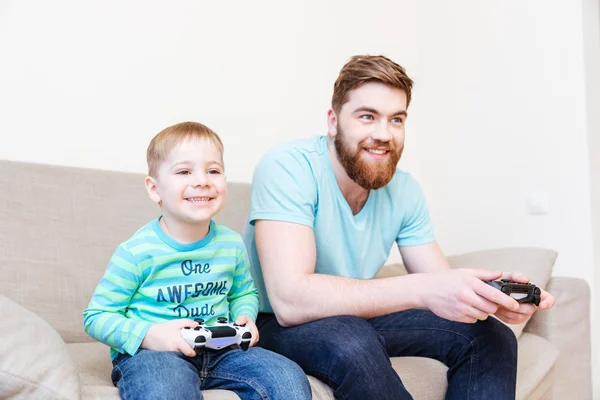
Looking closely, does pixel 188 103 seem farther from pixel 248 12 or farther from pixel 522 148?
pixel 522 148

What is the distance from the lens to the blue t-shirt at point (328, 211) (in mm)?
1527

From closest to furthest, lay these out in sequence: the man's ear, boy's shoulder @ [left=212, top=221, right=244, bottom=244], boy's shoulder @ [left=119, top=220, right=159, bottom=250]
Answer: boy's shoulder @ [left=119, top=220, right=159, bottom=250] → boy's shoulder @ [left=212, top=221, right=244, bottom=244] → the man's ear

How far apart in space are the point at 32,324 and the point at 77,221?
2.08ft

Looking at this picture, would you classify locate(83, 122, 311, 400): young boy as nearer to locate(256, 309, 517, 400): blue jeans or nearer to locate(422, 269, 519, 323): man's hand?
locate(256, 309, 517, 400): blue jeans

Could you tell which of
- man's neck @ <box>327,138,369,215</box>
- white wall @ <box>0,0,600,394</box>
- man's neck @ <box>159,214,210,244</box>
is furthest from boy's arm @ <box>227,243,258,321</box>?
white wall @ <box>0,0,600,394</box>

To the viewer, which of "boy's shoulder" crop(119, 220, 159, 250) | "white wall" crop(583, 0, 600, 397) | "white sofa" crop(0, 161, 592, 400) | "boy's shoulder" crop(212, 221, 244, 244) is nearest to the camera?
"boy's shoulder" crop(119, 220, 159, 250)

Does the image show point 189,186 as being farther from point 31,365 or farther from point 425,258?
point 425,258

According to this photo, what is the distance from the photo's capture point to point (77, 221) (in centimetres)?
176

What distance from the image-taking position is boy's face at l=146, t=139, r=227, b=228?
1332 mm

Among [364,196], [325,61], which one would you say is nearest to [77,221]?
[364,196]

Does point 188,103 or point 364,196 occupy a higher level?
point 188,103

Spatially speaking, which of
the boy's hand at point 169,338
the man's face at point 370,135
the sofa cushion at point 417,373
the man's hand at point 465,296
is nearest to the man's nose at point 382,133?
the man's face at point 370,135

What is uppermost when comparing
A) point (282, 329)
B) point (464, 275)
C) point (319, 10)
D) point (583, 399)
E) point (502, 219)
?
point (319, 10)

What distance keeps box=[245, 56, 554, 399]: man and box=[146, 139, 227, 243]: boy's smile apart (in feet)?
0.63
